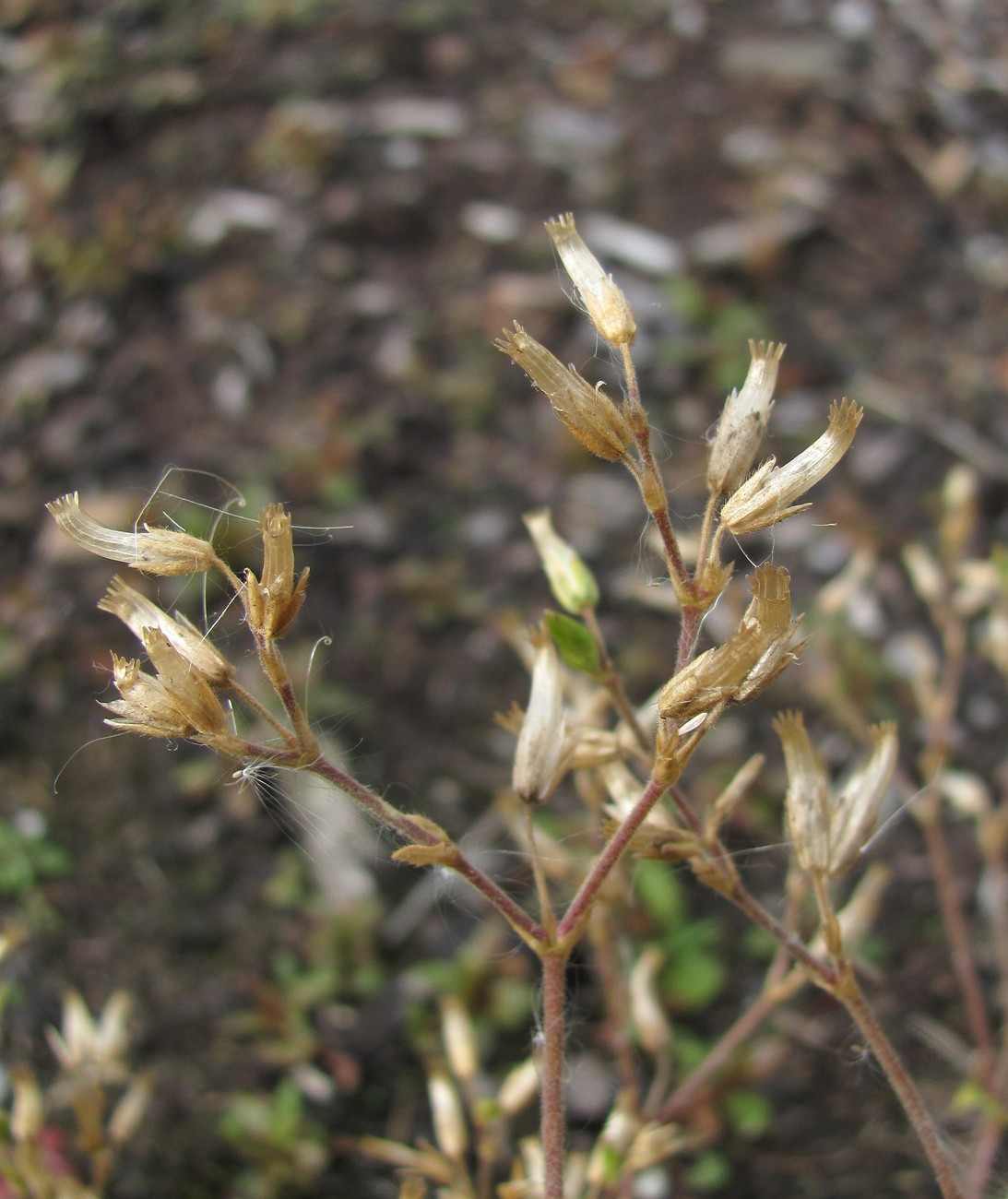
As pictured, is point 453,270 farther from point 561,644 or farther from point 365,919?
point 561,644

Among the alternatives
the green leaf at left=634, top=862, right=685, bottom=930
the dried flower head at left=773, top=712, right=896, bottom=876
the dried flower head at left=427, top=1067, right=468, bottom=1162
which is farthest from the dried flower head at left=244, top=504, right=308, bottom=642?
the green leaf at left=634, top=862, right=685, bottom=930

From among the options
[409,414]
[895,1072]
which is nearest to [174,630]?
[895,1072]

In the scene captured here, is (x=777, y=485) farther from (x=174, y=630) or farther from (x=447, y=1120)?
(x=447, y=1120)

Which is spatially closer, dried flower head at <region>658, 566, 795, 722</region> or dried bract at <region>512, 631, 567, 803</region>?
dried flower head at <region>658, 566, 795, 722</region>

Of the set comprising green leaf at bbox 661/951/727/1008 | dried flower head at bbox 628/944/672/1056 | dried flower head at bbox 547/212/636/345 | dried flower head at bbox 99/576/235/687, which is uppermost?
dried flower head at bbox 547/212/636/345

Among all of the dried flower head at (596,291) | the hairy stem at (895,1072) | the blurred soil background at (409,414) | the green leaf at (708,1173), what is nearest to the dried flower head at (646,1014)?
the blurred soil background at (409,414)

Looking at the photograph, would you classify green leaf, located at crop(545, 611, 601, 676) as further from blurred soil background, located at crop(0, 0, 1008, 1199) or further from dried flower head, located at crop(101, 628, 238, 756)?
blurred soil background, located at crop(0, 0, 1008, 1199)

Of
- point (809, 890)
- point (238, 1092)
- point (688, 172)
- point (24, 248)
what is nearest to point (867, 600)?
point (809, 890)
